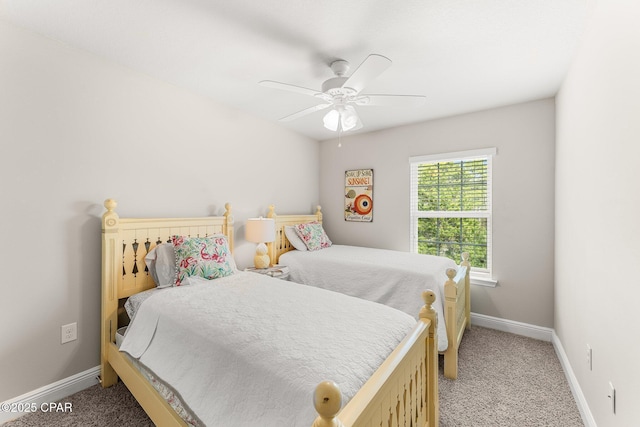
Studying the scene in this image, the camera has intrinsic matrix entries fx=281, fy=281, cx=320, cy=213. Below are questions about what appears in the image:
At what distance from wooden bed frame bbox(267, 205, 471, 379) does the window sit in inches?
15.3

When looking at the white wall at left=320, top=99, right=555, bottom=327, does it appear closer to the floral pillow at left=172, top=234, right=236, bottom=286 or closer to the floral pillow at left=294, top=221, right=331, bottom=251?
the floral pillow at left=294, top=221, right=331, bottom=251

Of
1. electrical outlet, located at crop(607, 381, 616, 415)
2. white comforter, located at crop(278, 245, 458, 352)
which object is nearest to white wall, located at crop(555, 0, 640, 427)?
electrical outlet, located at crop(607, 381, 616, 415)

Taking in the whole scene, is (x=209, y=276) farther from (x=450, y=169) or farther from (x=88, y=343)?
(x=450, y=169)

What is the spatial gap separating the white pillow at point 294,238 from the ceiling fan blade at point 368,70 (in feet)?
6.82

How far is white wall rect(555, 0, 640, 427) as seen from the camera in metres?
1.13

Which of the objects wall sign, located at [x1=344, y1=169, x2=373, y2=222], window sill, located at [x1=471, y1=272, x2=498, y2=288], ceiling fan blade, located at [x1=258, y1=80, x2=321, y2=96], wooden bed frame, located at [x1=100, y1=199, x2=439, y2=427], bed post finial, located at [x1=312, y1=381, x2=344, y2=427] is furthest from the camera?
wall sign, located at [x1=344, y1=169, x2=373, y2=222]

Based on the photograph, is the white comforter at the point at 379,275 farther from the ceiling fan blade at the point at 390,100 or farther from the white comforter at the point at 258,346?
the ceiling fan blade at the point at 390,100

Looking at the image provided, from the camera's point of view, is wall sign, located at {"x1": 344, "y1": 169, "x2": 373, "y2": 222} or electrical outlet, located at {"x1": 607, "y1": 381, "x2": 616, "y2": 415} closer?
electrical outlet, located at {"x1": 607, "y1": 381, "x2": 616, "y2": 415}

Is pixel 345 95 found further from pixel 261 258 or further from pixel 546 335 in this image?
pixel 546 335

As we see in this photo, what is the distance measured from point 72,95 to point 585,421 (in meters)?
3.94

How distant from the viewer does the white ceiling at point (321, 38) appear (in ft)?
5.16

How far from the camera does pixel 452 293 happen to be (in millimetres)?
2170

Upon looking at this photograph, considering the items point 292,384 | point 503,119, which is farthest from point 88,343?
point 503,119

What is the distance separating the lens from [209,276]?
2244 mm
